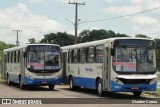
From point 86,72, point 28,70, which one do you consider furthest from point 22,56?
point 86,72

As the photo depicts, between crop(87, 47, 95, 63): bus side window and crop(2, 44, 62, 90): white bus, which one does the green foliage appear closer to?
crop(2, 44, 62, 90): white bus

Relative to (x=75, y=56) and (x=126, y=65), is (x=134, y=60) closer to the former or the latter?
(x=126, y=65)

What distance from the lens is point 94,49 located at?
25812 mm

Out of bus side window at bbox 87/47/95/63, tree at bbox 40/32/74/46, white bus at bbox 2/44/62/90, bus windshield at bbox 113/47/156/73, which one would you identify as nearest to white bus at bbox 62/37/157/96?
bus windshield at bbox 113/47/156/73

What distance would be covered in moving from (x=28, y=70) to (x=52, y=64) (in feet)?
5.07

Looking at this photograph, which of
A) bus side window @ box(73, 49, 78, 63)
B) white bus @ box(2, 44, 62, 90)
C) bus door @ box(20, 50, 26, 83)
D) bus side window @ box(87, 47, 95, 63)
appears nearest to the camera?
bus side window @ box(87, 47, 95, 63)

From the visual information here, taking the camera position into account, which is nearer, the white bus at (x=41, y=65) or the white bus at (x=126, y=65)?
the white bus at (x=126, y=65)

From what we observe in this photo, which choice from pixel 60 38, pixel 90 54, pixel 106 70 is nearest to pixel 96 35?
pixel 60 38

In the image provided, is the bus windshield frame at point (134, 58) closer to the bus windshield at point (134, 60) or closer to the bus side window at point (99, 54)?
the bus windshield at point (134, 60)

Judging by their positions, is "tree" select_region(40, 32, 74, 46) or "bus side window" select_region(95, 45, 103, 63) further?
"tree" select_region(40, 32, 74, 46)

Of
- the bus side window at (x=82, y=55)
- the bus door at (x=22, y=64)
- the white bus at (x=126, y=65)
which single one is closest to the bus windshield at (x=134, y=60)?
the white bus at (x=126, y=65)

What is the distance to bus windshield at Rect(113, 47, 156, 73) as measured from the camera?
22.7 meters

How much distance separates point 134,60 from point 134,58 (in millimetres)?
97

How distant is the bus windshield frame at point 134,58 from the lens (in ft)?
74.5
